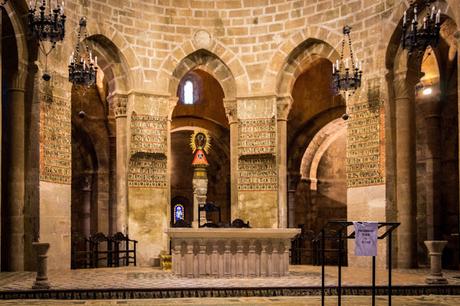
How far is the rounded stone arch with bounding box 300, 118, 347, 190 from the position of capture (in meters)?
25.2

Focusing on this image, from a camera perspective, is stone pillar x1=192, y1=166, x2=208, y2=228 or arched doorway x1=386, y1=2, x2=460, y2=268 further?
arched doorway x1=386, y1=2, x2=460, y2=268

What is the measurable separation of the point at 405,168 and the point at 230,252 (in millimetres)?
5465

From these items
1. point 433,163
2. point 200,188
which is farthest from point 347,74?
point 200,188

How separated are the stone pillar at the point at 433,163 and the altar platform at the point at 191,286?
4.62m

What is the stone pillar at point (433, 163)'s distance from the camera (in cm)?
1934

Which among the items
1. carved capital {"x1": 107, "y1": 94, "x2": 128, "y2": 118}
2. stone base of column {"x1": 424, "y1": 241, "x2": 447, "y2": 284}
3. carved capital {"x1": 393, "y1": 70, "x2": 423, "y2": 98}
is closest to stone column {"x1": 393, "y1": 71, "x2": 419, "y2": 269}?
carved capital {"x1": 393, "y1": 70, "x2": 423, "y2": 98}

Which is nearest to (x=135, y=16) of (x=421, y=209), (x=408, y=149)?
(x=408, y=149)

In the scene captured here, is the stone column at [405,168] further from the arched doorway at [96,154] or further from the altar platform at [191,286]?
the arched doorway at [96,154]

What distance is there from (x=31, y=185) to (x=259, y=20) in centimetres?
811

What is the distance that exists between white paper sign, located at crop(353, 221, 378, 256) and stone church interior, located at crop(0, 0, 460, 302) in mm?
5294

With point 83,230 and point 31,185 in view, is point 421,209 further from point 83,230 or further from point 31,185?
point 83,230

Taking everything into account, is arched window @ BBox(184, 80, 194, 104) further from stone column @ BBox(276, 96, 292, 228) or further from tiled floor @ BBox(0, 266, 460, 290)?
tiled floor @ BBox(0, 266, 460, 290)

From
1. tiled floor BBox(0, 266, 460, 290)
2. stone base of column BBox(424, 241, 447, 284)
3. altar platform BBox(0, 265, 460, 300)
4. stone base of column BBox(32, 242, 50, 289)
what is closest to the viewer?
altar platform BBox(0, 265, 460, 300)

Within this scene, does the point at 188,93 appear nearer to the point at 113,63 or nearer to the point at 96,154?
the point at 96,154
